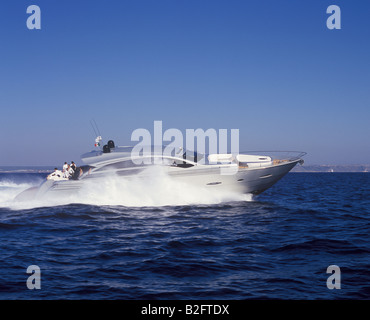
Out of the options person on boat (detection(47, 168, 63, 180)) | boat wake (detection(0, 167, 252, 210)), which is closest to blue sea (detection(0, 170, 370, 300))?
boat wake (detection(0, 167, 252, 210))

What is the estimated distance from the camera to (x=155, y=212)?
1548cm

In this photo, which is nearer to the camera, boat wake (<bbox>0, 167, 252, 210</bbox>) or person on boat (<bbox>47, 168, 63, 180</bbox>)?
boat wake (<bbox>0, 167, 252, 210</bbox>)

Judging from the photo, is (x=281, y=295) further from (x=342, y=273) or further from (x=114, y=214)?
(x=114, y=214)

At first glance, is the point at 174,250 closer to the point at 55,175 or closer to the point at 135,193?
the point at 135,193

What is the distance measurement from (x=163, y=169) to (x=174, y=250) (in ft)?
25.7

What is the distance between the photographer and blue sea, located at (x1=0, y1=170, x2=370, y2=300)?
21.2 ft

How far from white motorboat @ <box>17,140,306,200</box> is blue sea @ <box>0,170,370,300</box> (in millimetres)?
707

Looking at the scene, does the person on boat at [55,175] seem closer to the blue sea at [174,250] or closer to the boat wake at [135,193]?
the boat wake at [135,193]

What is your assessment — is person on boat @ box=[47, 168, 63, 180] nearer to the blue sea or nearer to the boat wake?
the boat wake

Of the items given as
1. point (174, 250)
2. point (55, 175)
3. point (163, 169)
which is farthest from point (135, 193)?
point (174, 250)

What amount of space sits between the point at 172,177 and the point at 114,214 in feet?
11.4

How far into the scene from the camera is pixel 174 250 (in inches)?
370
